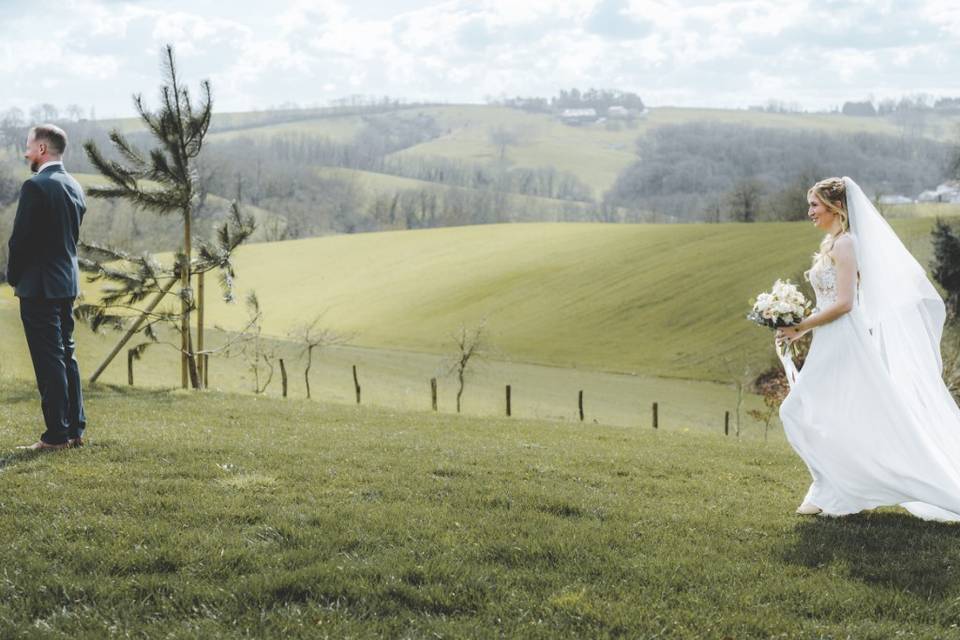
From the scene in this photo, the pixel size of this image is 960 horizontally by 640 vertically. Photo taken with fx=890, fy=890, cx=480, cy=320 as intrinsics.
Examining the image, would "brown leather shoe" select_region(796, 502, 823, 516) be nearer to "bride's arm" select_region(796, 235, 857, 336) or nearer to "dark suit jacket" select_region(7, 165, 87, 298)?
"bride's arm" select_region(796, 235, 857, 336)

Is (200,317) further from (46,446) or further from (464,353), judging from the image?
(464,353)

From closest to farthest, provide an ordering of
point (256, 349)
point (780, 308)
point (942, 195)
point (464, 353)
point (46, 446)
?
point (780, 308) → point (46, 446) → point (256, 349) → point (464, 353) → point (942, 195)

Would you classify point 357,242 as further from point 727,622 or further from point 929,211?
point 727,622

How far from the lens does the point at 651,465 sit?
516 inches

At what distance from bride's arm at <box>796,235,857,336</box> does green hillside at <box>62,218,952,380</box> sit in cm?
5015

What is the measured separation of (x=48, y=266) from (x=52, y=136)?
160cm

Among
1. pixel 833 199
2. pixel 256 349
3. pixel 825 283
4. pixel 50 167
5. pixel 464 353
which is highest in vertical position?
pixel 50 167

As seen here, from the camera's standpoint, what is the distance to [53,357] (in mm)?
10984

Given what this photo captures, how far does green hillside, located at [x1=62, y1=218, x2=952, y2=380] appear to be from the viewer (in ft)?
216

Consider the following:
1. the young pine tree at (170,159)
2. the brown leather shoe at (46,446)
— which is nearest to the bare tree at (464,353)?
the young pine tree at (170,159)

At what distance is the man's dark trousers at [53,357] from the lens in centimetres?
1091

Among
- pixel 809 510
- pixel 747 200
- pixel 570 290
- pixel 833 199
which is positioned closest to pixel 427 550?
pixel 809 510

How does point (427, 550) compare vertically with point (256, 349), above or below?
above

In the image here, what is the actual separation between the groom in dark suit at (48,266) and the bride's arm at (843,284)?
8.73 meters
